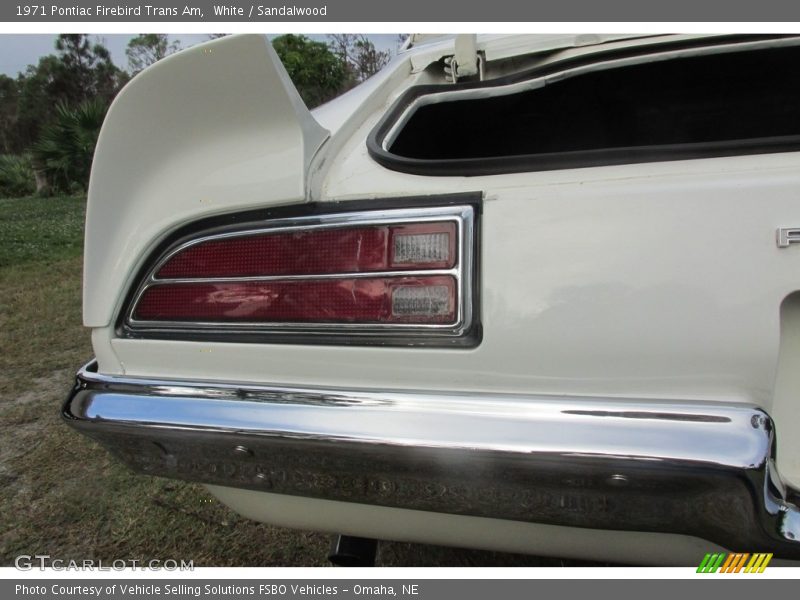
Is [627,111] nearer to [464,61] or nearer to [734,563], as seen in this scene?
[464,61]

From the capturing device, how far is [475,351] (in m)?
1.00

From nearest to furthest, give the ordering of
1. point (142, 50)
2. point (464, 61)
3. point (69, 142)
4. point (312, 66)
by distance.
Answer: point (464, 61) → point (312, 66) → point (69, 142) → point (142, 50)

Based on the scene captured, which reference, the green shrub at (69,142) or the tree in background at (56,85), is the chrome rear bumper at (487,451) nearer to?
the green shrub at (69,142)

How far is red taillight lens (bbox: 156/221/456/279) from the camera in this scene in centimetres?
102

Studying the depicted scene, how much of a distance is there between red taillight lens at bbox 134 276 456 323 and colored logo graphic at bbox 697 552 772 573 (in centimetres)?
74

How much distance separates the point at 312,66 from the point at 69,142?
18.2ft

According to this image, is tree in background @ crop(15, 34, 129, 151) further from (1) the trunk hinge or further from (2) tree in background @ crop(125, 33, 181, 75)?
(1) the trunk hinge

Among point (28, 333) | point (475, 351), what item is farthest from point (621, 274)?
point (28, 333)

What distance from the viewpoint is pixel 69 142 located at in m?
12.0

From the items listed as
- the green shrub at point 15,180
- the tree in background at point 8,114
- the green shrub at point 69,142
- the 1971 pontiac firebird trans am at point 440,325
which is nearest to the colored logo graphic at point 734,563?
the 1971 pontiac firebird trans am at point 440,325

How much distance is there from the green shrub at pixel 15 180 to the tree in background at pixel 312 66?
8092 mm

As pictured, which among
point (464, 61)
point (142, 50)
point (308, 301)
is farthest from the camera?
point (142, 50)

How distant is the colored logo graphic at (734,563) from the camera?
1059 millimetres

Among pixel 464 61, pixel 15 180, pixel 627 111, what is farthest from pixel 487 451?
pixel 15 180
